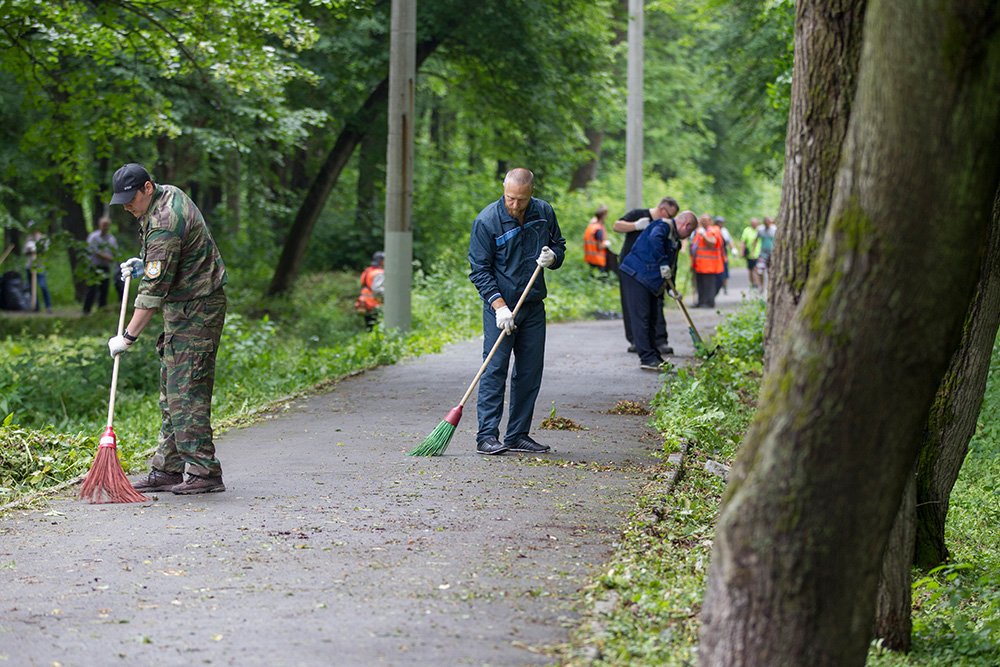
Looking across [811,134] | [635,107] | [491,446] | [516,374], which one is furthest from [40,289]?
[811,134]

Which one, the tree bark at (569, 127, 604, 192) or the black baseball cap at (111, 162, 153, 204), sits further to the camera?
the tree bark at (569, 127, 604, 192)

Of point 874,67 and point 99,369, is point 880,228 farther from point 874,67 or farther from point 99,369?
point 99,369

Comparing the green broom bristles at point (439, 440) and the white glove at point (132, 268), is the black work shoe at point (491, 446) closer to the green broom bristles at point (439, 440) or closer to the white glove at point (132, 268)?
the green broom bristles at point (439, 440)

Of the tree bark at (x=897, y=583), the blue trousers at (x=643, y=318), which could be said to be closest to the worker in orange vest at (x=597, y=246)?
the blue trousers at (x=643, y=318)

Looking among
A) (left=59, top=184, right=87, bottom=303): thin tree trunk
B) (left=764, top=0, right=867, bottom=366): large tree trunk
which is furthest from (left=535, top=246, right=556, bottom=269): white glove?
(left=59, top=184, right=87, bottom=303): thin tree trunk

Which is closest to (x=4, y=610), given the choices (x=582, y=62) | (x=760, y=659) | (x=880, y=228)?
(x=760, y=659)

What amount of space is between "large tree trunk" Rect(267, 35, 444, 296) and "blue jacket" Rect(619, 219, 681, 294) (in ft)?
35.2

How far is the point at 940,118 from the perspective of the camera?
462 centimetres

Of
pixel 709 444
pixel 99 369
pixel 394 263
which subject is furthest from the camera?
pixel 394 263

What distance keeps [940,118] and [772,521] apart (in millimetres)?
1440

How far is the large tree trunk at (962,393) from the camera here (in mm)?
7281

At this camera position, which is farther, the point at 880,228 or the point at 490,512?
the point at 490,512

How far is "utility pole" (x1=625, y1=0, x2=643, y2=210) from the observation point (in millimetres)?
25531

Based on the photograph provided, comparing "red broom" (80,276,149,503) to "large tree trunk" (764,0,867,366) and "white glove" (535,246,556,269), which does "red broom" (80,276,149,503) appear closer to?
"white glove" (535,246,556,269)
